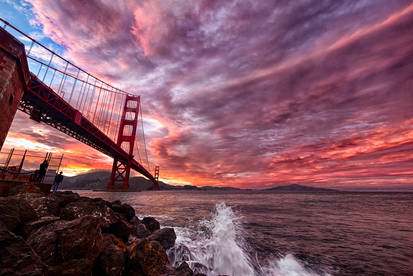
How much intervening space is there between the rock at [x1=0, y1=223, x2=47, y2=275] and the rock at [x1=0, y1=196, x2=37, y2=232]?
6.57 feet

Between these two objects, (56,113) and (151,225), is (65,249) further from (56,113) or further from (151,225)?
(56,113)

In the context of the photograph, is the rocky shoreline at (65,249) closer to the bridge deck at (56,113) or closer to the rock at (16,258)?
the rock at (16,258)

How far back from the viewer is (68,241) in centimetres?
301

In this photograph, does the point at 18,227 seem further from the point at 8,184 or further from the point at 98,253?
the point at 8,184

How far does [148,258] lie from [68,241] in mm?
1632

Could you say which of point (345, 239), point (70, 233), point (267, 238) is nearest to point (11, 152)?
point (70, 233)

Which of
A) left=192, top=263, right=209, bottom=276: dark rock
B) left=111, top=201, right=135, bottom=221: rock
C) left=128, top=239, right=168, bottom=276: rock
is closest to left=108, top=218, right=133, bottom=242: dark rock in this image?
left=128, top=239, right=168, bottom=276: rock

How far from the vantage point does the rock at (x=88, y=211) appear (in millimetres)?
4743

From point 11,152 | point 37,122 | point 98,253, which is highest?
point 37,122

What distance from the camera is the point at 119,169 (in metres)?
51.9

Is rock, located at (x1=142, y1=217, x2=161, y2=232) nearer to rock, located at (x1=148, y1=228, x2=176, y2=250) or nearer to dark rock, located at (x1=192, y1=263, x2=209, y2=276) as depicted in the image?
rock, located at (x1=148, y1=228, x2=176, y2=250)

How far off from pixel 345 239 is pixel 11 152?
1915cm

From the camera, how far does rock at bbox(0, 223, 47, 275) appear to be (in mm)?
1882

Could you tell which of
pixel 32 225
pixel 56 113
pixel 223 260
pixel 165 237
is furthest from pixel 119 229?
pixel 56 113
